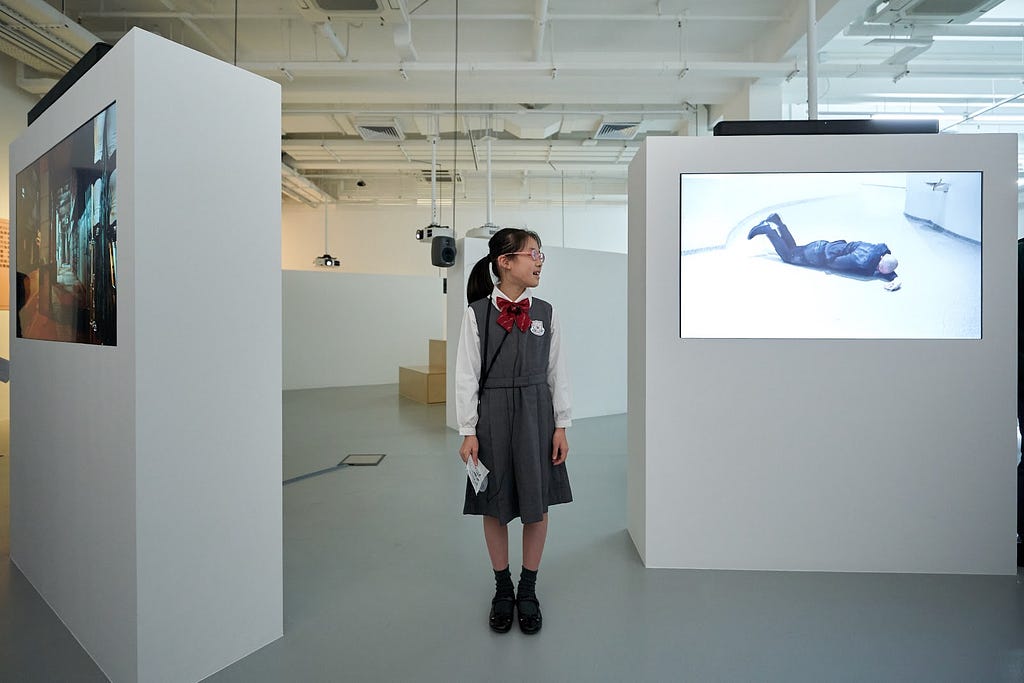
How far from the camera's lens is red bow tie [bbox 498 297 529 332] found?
2104mm

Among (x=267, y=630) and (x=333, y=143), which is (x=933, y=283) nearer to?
(x=267, y=630)

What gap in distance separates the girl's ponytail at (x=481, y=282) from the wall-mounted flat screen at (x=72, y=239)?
1.19 metres

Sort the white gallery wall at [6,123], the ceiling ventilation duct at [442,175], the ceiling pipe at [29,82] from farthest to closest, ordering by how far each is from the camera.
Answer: the ceiling ventilation duct at [442,175], the ceiling pipe at [29,82], the white gallery wall at [6,123]

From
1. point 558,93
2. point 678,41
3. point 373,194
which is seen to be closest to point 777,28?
point 678,41

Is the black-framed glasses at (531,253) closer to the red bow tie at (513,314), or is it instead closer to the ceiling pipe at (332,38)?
the red bow tie at (513,314)

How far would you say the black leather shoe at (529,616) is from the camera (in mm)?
2123

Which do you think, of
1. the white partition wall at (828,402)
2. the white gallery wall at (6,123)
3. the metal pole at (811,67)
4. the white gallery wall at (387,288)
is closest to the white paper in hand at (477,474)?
the white partition wall at (828,402)

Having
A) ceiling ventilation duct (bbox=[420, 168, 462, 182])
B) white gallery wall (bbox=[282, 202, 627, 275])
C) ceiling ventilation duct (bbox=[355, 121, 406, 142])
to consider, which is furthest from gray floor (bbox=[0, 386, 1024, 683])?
white gallery wall (bbox=[282, 202, 627, 275])

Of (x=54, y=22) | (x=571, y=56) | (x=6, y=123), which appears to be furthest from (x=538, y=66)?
(x=6, y=123)

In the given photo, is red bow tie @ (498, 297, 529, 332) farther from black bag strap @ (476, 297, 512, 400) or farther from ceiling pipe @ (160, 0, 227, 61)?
ceiling pipe @ (160, 0, 227, 61)

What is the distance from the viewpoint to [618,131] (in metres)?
7.87

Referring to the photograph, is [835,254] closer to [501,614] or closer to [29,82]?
[501,614]

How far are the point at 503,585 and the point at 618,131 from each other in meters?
6.86

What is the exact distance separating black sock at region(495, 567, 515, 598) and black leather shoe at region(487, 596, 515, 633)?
0.5 inches
